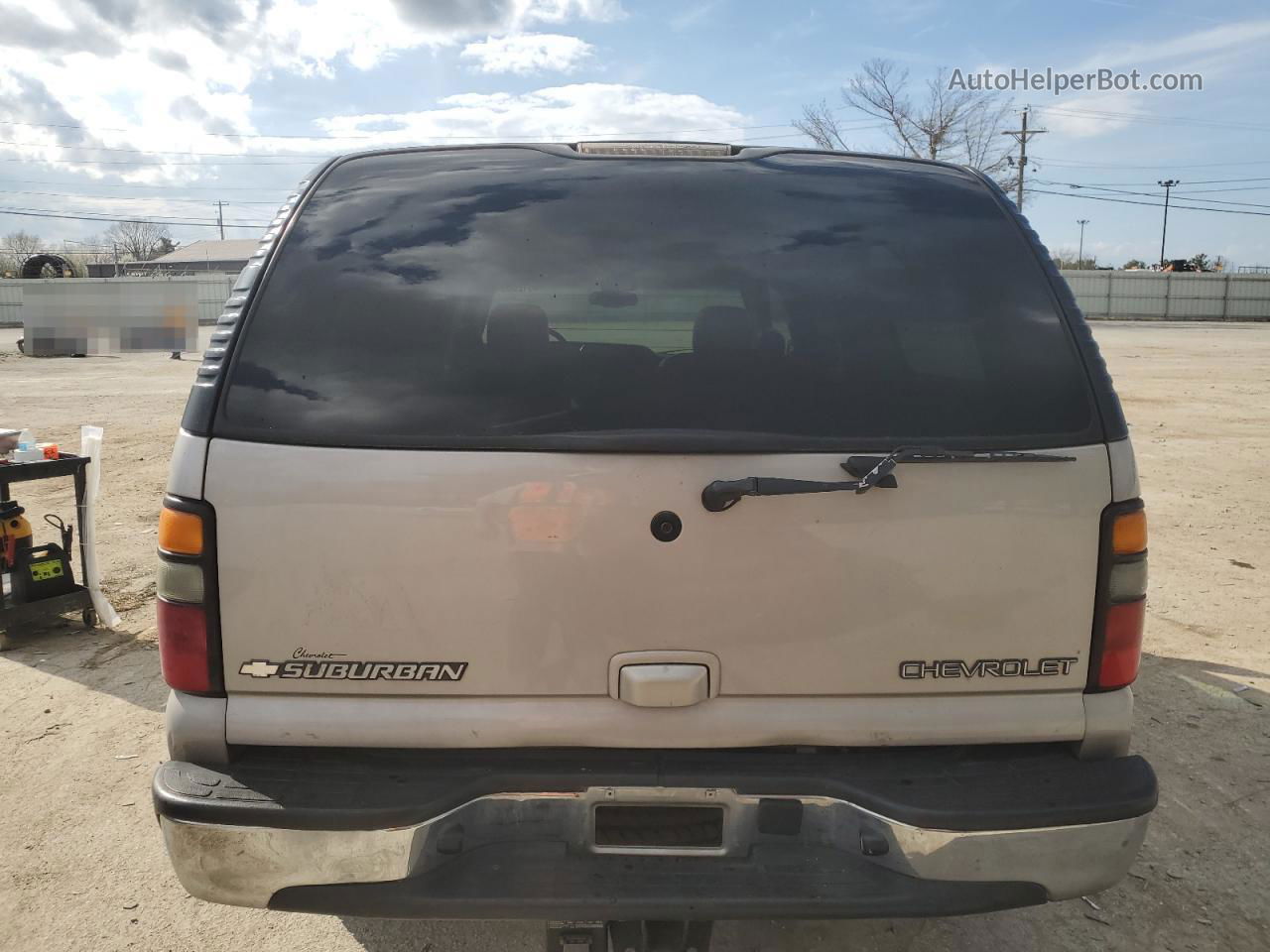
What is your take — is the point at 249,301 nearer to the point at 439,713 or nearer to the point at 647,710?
the point at 439,713

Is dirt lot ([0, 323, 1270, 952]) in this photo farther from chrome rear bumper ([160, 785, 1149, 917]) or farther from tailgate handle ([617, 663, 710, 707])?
tailgate handle ([617, 663, 710, 707])

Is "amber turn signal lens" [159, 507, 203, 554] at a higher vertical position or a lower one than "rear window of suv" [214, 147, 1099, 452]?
lower

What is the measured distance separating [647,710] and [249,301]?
4.11 ft

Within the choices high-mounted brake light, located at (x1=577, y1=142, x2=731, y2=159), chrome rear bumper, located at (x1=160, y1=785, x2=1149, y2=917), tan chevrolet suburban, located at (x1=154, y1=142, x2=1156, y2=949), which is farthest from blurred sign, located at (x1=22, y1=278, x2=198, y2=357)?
chrome rear bumper, located at (x1=160, y1=785, x2=1149, y2=917)

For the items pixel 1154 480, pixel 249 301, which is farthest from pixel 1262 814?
pixel 1154 480

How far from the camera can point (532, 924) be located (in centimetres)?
275

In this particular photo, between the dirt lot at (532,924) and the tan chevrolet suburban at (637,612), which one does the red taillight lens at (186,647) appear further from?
the dirt lot at (532,924)

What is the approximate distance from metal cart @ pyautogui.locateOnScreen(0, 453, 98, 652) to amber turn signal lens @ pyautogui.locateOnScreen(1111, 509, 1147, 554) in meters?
4.99

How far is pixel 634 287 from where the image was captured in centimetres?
219

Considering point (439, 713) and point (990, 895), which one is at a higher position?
point (439, 713)

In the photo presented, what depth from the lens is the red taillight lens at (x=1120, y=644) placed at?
2.08 metres

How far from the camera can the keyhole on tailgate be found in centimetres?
195

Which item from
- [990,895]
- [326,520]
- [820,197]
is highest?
[820,197]

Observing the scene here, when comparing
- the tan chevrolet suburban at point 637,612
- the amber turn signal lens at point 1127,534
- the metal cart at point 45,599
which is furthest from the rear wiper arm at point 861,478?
the metal cart at point 45,599
